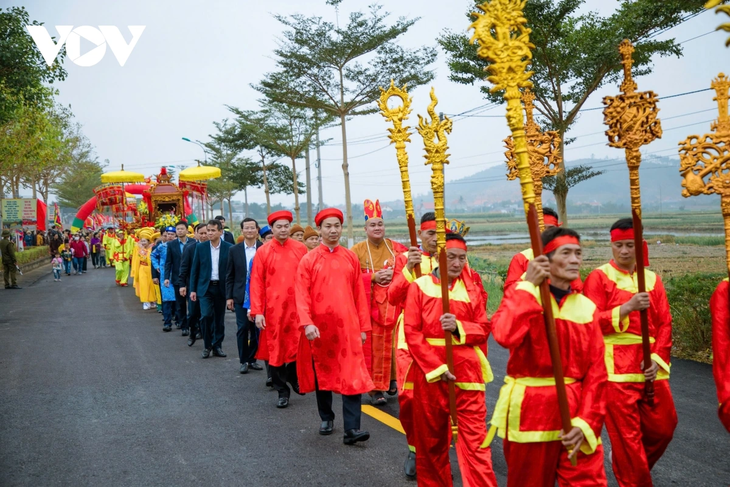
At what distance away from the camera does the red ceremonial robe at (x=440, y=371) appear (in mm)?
3898

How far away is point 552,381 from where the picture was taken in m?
3.14

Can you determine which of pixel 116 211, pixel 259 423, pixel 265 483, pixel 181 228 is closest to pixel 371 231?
pixel 259 423

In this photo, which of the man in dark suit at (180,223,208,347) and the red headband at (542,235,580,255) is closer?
the red headband at (542,235,580,255)

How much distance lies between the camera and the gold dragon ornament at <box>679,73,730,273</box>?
3631 millimetres

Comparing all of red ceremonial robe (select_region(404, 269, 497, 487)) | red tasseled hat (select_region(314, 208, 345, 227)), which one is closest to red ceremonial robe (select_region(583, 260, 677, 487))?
red ceremonial robe (select_region(404, 269, 497, 487))

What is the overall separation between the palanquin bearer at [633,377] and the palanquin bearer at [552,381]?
864 millimetres

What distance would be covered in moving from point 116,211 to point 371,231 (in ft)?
61.5

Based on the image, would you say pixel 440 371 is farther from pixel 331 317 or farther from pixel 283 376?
pixel 283 376

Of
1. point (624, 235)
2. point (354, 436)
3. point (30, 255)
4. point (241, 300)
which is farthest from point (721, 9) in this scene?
point (30, 255)

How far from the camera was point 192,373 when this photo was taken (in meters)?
8.19

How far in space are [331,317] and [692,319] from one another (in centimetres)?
440

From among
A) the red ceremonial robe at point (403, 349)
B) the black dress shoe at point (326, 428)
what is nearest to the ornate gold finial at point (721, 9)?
the red ceremonial robe at point (403, 349)

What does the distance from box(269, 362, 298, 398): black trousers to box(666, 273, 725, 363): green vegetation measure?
4421 millimetres

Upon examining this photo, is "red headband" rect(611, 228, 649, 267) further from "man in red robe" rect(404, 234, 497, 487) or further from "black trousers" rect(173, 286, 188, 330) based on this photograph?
"black trousers" rect(173, 286, 188, 330)
